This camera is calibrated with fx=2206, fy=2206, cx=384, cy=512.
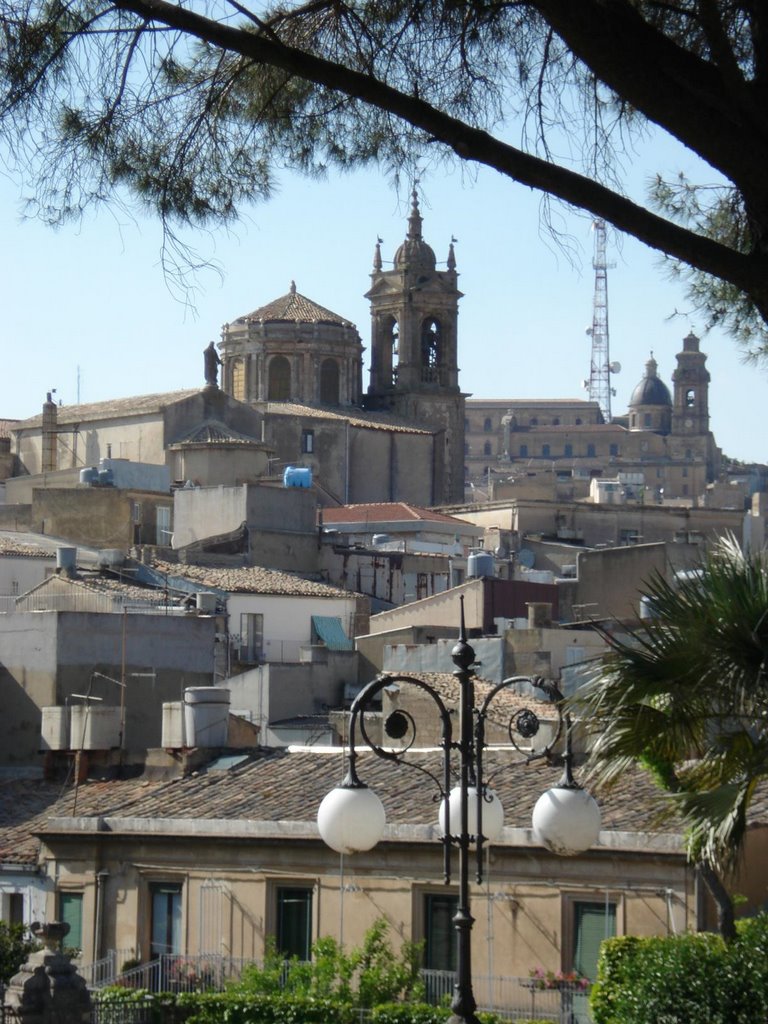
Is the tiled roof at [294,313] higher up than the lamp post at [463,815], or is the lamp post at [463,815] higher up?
the tiled roof at [294,313]

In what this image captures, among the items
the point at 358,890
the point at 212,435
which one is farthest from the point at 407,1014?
the point at 212,435

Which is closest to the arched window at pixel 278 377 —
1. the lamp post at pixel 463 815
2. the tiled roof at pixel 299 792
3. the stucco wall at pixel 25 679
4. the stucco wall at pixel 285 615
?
the stucco wall at pixel 285 615

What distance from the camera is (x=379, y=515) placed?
58156 millimetres

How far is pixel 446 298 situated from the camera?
92062mm

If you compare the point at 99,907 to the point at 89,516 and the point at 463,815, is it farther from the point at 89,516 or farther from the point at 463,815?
the point at 89,516

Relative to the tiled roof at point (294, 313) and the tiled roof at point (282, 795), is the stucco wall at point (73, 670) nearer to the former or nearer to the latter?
the tiled roof at point (282, 795)

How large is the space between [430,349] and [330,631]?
52.7 meters

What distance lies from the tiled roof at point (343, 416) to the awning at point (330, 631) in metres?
34.7

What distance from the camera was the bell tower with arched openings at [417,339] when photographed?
88.8 m

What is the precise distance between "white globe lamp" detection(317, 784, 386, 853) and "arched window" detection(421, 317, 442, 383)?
260 ft

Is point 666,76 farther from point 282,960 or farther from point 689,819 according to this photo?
point 282,960

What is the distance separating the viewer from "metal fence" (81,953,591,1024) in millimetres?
15781

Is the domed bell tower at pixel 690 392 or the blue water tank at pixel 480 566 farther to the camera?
the domed bell tower at pixel 690 392

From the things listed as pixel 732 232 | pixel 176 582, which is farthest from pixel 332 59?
pixel 176 582
